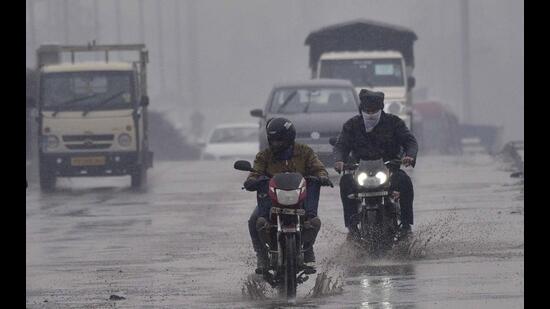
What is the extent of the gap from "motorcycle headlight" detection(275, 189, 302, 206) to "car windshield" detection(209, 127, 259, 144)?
35.0 meters

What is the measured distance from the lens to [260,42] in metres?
148

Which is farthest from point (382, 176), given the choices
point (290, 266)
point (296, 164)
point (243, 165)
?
point (290, 266)

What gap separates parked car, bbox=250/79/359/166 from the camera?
29422mm

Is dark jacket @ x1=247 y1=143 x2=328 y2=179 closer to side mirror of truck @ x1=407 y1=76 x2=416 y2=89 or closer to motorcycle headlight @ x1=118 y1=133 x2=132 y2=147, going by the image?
motorcycle headlight @ x1=118 y1=133 x2=132 y2=147

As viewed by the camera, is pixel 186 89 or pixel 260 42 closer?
pixel 186 89

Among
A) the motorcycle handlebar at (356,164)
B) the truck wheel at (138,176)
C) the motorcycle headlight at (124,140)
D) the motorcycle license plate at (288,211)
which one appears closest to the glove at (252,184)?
the motorcycle license plate at (288,211)

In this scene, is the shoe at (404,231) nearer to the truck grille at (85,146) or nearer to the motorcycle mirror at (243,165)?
the motorcycle mirror at (243,165)

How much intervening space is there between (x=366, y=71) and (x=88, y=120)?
34.8 feet

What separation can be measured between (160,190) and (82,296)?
16661 mm

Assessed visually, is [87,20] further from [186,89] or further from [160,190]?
[160,190]

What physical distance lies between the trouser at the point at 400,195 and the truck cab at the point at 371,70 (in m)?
22.5

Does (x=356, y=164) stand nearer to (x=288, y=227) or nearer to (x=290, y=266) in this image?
(x=288, y=227)
